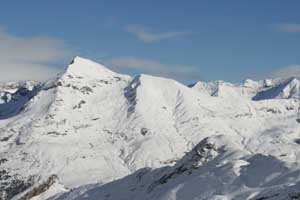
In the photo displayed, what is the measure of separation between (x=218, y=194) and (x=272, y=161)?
19.9 meters

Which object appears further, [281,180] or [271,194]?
[281,180]

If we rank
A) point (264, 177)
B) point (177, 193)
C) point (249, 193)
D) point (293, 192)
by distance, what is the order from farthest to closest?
point (177, 193)
point (264, 177)
point (249, 193)
point (293, 192)

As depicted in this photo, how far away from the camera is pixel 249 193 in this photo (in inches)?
6471

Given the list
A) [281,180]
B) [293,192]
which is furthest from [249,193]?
[293,192]

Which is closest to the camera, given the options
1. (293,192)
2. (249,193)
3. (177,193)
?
(293,192)

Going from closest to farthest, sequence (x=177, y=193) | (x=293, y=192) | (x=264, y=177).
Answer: (x=293, y=192)
(x=264, y=177)
(x=177, y=193)

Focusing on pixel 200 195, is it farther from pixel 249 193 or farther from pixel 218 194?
pixel 249 193

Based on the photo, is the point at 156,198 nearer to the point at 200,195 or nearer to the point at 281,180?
the point at 200,195

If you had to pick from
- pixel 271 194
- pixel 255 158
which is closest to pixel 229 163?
pixel 255 158

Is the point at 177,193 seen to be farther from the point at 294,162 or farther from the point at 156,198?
the point at 294,162

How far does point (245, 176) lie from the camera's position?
179m

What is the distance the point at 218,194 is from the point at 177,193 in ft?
57.7

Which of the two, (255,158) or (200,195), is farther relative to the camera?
(255,158)

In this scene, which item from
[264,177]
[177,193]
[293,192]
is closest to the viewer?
[293,192]
